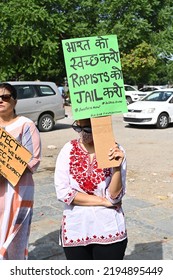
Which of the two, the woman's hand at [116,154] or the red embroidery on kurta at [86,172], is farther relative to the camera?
the red embroidery on kurta at [86,172]

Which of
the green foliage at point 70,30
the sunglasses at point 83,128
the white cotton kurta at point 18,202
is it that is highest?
the green foliage at point 70,30

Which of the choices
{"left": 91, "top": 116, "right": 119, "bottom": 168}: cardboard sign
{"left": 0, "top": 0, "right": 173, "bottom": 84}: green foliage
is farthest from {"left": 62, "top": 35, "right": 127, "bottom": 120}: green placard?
{"left": 0, "top": 0, "right": 173, "bottom": 84}: green foliage

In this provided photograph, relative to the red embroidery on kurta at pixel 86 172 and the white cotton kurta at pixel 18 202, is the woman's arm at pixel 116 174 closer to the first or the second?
the red embroidery on kurta at pixel 86 172

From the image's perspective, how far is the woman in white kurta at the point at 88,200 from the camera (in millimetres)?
2318

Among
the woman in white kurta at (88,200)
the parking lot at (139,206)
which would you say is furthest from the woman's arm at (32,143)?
the parking lot at (139,206)

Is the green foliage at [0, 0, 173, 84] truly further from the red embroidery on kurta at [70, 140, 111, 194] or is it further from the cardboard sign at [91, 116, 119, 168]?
the cardboard sign at [91, 116, 119, 168]

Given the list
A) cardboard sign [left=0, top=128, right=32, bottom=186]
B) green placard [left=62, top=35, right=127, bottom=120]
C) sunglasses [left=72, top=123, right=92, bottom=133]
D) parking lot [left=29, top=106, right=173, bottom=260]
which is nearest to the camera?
green placard [left=62, top=35, right=127, bottom=120]

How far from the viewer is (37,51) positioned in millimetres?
23141

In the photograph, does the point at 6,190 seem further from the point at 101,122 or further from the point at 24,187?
the point at 101,122

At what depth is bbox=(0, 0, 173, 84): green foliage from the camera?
21.9m

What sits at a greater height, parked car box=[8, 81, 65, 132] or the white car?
parked car box=[8, 81, 65, 132]

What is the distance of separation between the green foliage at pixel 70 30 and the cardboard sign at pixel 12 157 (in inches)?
782

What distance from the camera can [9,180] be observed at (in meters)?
2.70

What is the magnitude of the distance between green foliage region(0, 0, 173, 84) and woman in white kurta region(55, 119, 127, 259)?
20.3 m
